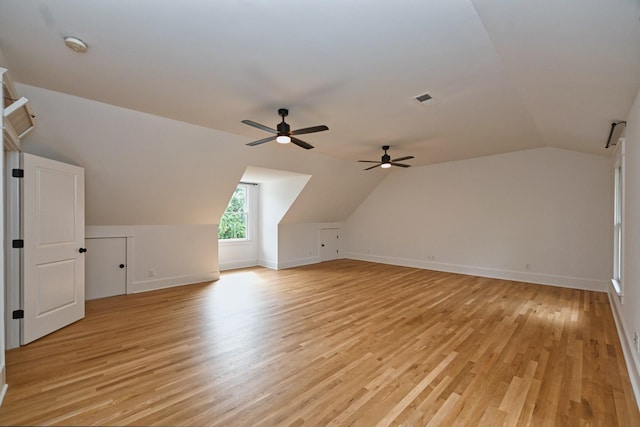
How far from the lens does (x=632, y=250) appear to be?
2.77 m

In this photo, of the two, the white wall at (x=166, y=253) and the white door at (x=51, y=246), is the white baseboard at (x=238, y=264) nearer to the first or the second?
the white wall at (x=166, y=253)

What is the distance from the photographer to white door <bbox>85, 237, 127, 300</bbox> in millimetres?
4680

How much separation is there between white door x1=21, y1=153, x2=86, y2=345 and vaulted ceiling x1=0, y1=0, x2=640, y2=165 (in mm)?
1034

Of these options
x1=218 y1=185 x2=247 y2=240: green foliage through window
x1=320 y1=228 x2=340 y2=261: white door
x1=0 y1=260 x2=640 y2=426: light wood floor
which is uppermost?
x1=218 y1=185 x2=247 y2=240: green foliage through window

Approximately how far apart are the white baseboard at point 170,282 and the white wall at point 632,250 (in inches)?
239

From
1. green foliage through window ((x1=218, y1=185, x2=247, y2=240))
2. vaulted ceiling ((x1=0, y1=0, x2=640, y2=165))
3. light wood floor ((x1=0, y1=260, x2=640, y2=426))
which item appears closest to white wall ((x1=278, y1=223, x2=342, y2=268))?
green foliage through window ((x1=218, y1=185, x2=247, y2=240))

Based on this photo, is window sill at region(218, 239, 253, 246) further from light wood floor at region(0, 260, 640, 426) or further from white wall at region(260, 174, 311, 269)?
light wood floor at region(0, 260, 640, 426)

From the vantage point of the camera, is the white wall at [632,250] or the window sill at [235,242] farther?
the window sill at [235,242]

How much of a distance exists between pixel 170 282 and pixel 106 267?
3.49 ft

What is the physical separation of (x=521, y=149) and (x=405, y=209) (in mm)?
2861

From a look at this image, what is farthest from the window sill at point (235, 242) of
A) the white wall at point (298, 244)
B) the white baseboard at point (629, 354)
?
the white baseboard at point (629, 354)

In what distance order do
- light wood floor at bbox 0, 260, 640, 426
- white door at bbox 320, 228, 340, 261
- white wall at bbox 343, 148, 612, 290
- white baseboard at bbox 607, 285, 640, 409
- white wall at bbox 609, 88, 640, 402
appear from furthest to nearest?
white door at bbox 320, 228, 340, 261 < white wall at bbox 343, 148, 612, 290 < white wall at bbox 609, 88, 640, 402 < white baseboard at bbox 607, 285, 640, 409 < light wood floor at bbox 0, 260, 640, 426

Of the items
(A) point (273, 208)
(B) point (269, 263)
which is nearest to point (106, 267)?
(B) point (269, 263)

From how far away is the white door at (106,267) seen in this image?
4.68m
